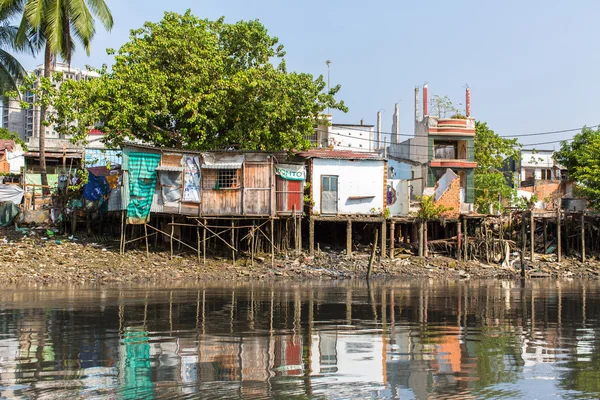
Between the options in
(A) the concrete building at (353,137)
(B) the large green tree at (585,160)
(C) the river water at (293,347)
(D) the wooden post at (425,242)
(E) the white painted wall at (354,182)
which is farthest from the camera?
(A) the concrete building at (353,137)

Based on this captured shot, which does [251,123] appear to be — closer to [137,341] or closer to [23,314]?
[23,314]

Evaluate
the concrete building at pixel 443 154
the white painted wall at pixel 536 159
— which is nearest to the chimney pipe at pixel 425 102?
the concrete building at pixel 443 154

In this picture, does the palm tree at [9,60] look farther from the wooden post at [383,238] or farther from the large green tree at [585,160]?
the large green tree at [585,160]

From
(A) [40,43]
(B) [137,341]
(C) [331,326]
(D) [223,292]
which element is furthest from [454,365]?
(A) [40,43]

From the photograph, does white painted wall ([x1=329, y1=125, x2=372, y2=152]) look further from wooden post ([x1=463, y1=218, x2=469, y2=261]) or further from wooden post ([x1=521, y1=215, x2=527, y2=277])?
wooden post ([x1=521, y1=215, x2=527, y2=277])

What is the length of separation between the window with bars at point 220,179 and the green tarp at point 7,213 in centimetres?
975

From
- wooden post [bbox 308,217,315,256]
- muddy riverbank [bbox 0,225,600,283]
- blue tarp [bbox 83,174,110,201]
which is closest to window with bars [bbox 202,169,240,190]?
muddy riverbank [bbox 0,225,600,283]

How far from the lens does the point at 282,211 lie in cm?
3403

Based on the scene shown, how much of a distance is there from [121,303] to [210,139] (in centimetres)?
1410

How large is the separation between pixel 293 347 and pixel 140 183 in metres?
20.4

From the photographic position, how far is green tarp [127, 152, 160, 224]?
31.8 meters

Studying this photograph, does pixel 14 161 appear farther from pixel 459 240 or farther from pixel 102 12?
pixel 459 240

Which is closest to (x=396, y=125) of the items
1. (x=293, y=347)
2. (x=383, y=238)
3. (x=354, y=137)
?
(x=354, y=137)

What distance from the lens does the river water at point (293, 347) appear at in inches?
394
